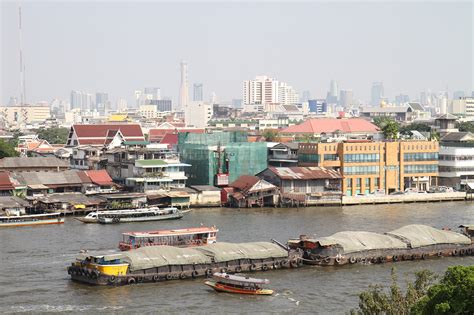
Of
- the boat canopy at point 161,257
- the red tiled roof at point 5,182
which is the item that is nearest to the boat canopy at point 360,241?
the boat canopy at point 161,257

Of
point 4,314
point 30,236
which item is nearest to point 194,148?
point 30,236

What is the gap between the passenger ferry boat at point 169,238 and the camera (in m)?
30.0

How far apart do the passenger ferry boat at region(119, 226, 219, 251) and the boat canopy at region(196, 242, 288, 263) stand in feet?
8.92

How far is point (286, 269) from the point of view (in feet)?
92.3

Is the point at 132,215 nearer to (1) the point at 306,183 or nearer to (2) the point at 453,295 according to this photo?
(1) the point at 306,183

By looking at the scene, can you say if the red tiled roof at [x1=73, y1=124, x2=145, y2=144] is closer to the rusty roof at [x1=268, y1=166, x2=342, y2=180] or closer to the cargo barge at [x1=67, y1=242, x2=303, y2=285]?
the rusty roof at [x1=268, y1=166, x2=342, y2=180]

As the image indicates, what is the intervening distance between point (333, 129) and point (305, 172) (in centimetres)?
2414

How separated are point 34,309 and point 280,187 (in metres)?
23.9

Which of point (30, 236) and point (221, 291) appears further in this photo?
point (30, 236)

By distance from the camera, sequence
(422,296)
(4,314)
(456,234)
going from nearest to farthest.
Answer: (422,296), (4,314), (456,234)

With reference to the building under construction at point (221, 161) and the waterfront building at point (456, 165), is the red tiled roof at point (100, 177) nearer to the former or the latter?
the building under construction at point (221, 161)

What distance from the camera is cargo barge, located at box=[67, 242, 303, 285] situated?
25797mm

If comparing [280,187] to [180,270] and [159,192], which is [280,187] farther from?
[180,270]

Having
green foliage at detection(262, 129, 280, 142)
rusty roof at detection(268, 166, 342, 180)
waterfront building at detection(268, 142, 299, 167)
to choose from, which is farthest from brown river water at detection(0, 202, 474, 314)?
green foliage at detection(262, 129, 280, 142)
